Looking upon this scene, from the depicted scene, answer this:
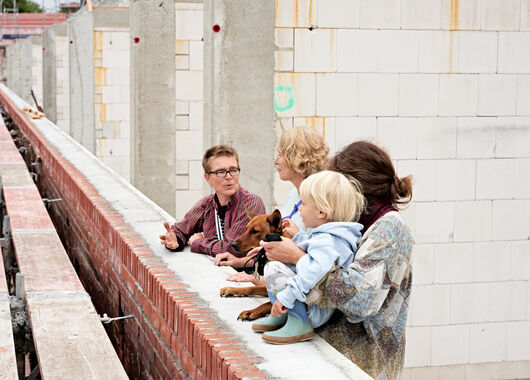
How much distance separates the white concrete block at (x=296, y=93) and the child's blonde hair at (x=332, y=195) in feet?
12.7

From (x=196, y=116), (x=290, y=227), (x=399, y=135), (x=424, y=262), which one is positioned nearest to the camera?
(x=290, y=227)

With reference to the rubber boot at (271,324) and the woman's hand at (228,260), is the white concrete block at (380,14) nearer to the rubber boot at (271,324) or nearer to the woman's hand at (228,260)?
the woman's hand at (228,260)

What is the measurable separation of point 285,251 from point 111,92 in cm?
1287

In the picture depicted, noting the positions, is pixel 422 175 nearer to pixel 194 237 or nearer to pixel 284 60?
pixel 284 60

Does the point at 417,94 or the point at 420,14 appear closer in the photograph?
the point at 420,14

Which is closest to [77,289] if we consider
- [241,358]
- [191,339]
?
[191,339]

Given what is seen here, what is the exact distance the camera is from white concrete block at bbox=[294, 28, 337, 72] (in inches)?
273

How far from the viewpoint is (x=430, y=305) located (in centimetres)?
731

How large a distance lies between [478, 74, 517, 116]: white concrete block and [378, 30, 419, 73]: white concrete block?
682 mm

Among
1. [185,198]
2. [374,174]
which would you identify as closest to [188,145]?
[185,198]

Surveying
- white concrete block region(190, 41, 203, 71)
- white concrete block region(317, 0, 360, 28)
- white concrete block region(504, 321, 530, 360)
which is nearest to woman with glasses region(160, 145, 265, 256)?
white concrete block region(317, 0, 360, 28)

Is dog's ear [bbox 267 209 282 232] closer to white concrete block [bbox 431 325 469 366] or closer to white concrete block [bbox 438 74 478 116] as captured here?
white concrete block [bbox 438 74 478 116]

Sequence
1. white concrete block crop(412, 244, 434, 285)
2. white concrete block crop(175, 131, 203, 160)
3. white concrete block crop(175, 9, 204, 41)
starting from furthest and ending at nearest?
1. white concrete block crop(175, 131, 203, 160)
2. white concrete block crop(175, 9, 204, 41)
3. white concrete block crop(412, 244, 434, 285)

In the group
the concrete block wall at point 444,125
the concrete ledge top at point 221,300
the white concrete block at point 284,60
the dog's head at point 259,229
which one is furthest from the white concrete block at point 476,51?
the dog's head at point 259,229
